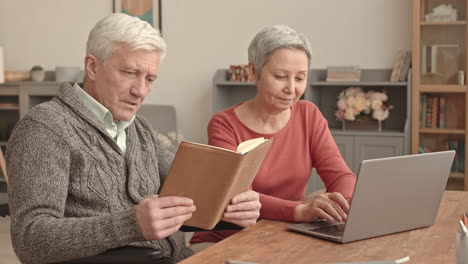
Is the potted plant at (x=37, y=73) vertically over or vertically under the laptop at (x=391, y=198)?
over

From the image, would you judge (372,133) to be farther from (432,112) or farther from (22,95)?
Result: (22,95)

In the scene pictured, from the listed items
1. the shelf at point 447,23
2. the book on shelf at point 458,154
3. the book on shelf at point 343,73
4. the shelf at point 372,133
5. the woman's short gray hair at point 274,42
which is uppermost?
the shelf at point 447,23

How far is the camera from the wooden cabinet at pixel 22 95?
19.2 feet

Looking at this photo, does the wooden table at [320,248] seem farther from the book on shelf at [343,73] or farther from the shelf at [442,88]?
the book on shelf at [343,73]

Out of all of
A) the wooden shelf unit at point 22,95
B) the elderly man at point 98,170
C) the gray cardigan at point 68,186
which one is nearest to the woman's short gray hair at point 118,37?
the elderly man at point 98,170

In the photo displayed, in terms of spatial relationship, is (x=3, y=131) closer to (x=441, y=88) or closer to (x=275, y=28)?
(x=441, y=88)

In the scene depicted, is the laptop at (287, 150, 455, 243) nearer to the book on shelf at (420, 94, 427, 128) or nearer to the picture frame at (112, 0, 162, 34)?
the book on shelf at (420, 94, 427, 128)

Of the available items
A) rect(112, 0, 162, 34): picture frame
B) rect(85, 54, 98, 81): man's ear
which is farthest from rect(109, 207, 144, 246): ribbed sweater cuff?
rect(112, 0, 162, 34): picture frame

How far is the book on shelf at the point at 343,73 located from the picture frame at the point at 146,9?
5.37 feet

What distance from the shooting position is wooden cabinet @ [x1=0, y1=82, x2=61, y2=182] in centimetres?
584

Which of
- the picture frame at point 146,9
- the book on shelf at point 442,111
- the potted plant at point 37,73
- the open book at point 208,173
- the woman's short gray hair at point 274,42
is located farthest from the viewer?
the potted plant at point 37,73

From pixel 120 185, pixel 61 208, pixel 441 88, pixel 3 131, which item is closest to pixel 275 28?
pixel 120 185

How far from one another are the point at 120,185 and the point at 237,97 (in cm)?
371

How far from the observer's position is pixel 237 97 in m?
5.58
